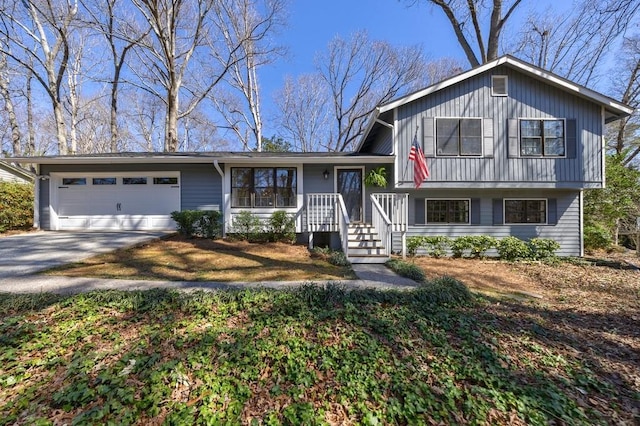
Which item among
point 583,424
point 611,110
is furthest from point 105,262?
point 611,110

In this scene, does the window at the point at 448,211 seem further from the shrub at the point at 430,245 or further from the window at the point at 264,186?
the window at the point at 264,186

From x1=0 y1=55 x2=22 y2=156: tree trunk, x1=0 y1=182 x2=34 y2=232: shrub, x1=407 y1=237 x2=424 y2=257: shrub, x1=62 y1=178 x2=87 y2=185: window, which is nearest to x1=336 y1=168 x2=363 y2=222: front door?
x1=407 y1=237 x2=424 y2=257: shrub

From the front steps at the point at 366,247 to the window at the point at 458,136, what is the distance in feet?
11.9

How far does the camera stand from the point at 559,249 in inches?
345

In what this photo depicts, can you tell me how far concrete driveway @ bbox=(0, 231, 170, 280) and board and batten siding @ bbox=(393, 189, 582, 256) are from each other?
8142 millimetres

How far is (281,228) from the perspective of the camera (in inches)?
335

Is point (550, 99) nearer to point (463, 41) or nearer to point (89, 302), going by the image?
point (463, 41)

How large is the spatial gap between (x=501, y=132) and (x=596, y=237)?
18.8 feet

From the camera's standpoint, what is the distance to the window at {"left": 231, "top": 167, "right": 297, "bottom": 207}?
9.11 m

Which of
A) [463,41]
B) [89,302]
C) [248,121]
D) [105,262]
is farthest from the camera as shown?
[248,121]

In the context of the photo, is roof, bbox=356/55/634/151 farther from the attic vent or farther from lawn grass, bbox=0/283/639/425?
lawn grass, bbox=0/283/639/425

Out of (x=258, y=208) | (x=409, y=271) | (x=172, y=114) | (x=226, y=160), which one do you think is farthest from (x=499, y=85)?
(x=172, y=114)

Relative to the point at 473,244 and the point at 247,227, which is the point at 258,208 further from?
the point at 473,244

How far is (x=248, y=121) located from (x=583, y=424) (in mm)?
21941
